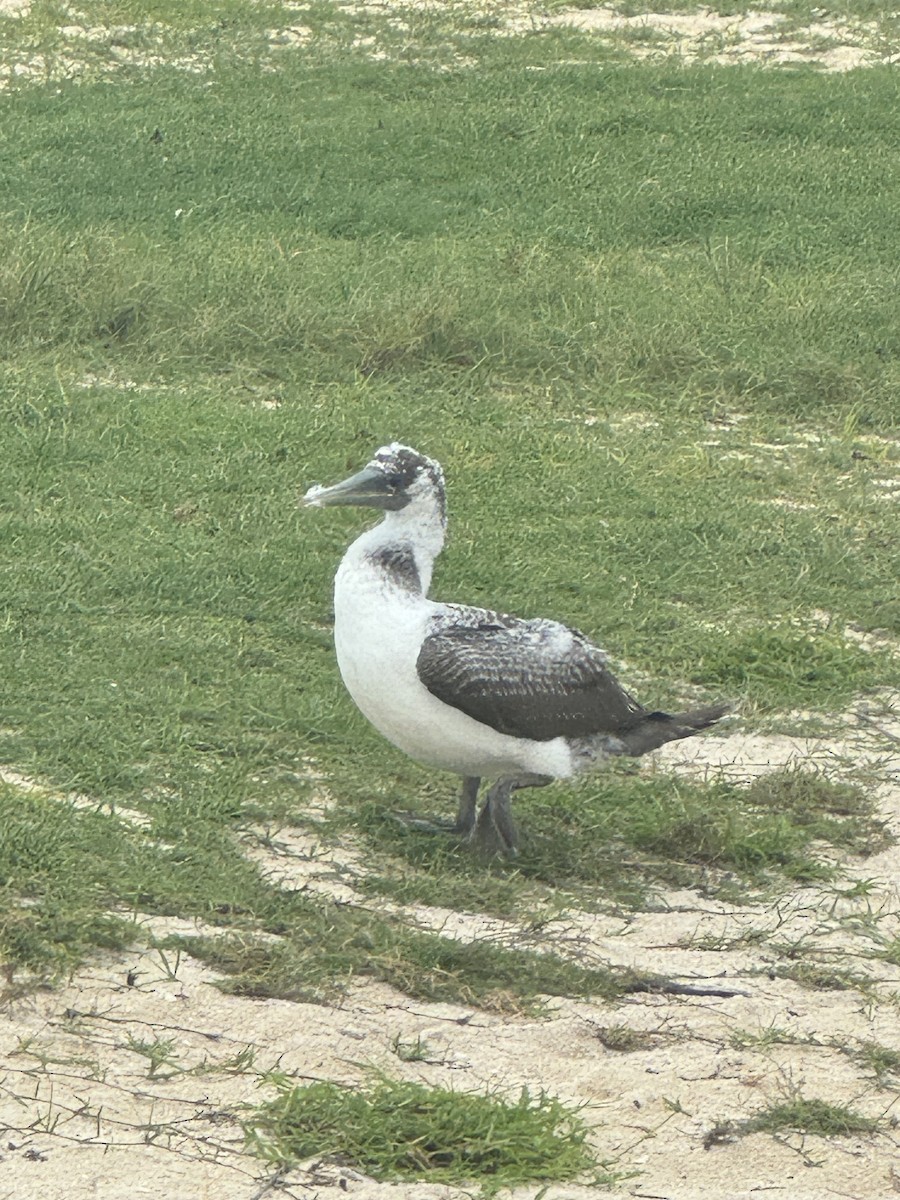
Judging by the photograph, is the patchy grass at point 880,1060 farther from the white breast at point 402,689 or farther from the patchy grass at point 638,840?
the white breast at point 402,689

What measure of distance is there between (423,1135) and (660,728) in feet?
5.92

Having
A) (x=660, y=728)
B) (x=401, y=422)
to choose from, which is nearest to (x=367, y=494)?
(x=660, y=728)

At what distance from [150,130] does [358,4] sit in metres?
2.78

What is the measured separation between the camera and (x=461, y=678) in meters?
4.89

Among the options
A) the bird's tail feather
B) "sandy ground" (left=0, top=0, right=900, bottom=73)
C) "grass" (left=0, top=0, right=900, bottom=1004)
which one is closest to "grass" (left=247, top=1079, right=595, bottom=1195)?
"grass" (left=0, top=0, right=900, bottom=1004)

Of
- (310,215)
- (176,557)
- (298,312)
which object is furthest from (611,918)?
(310,215)

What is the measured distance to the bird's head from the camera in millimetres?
5254

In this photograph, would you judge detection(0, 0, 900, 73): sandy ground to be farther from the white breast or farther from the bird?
the white breast

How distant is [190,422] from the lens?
25.9ft

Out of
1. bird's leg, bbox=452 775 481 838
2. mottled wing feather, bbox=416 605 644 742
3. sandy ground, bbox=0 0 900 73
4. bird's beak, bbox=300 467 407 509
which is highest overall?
sandy ground, bbox=0 0 900 73

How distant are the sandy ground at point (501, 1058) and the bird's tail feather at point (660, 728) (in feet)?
1.74

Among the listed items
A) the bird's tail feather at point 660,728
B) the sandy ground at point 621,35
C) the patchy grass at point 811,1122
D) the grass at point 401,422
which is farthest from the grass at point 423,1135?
the sandy ground at point 621,35

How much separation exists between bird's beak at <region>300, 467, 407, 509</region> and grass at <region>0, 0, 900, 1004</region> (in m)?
0.69

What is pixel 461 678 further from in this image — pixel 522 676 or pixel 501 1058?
pixel 501 1058
